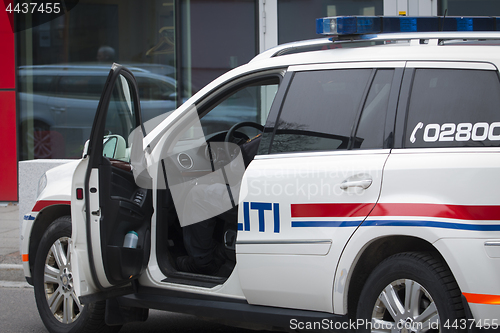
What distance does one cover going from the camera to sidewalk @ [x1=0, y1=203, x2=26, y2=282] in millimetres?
6280

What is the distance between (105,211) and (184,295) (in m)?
0.72

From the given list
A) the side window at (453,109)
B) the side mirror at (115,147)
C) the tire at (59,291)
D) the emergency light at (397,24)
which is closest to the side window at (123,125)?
the side mirror at (115,147)

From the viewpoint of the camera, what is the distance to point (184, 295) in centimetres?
360

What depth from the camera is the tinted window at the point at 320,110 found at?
3.10 metres

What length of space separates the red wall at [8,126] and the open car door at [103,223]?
27.0ft

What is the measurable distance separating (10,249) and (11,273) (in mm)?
897

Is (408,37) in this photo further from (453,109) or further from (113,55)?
(113,55)

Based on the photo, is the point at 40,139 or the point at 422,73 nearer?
the point at 422,73

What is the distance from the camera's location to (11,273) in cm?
631

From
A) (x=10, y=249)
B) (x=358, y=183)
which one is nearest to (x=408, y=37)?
(x=358, y=183)

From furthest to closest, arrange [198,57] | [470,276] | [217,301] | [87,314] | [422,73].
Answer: [198,57], [87,314], [217,301], [422,73], [470,276]

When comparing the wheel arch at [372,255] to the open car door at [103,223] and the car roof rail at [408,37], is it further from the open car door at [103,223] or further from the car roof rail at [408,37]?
the open car door at [103,223]

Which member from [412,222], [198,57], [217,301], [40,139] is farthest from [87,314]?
[40,139]

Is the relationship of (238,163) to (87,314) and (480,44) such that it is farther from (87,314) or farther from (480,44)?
(480,44)
